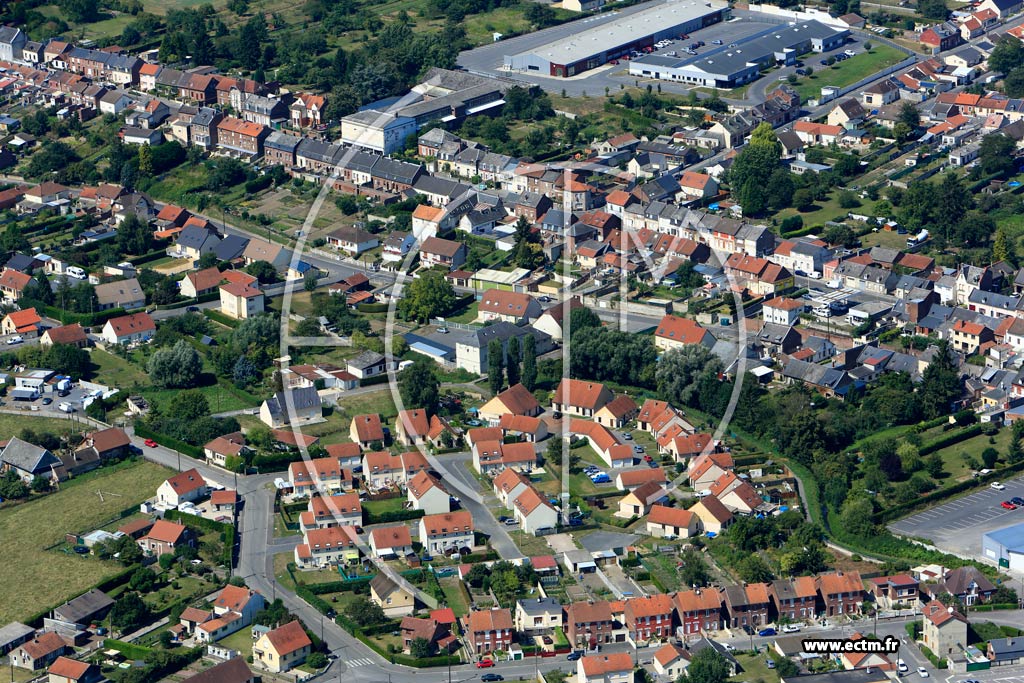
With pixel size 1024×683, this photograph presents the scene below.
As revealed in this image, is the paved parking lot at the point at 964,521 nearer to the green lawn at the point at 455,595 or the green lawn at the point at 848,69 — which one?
the green lawn at the point at 455,595

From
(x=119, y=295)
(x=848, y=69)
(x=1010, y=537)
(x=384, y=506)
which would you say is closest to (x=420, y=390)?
(x=384, y=506)

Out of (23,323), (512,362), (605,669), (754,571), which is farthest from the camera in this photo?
(23,323)

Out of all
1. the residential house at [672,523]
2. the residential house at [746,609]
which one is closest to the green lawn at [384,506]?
the residential house at [672,523]

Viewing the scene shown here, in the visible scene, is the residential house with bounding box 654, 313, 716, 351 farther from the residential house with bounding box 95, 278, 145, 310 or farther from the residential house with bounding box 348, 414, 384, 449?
the residential house with bounding box 95, 278, 145, 310

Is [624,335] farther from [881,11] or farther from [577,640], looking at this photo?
[881,11]

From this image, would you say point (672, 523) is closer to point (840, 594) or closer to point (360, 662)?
point (840, 594)

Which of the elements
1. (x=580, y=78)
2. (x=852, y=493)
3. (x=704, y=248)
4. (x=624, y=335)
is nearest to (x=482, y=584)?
(x=852, y=493)
